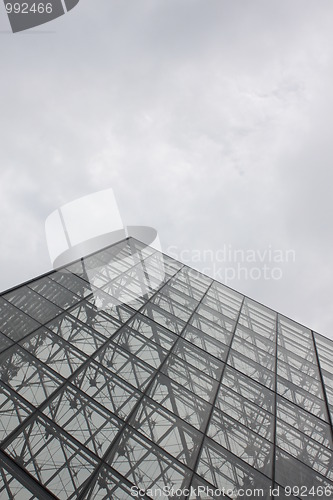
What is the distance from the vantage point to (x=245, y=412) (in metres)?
12.1

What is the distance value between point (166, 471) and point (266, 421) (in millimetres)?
4736

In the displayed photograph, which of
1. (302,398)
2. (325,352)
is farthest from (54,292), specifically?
(325,352)

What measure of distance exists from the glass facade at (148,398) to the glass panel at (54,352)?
5 centimetres

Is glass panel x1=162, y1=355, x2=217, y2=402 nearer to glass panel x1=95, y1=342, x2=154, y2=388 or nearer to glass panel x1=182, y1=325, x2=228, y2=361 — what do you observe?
glass panel x1=95, y1=342, x2=154, y2=388

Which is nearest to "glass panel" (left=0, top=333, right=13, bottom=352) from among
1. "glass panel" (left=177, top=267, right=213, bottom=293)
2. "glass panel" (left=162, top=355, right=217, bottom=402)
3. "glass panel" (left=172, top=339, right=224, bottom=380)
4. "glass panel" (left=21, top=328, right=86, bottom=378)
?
"glass panel" (left=21, top=328, right=86, bottom=378)

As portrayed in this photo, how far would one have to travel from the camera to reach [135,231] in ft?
86.3

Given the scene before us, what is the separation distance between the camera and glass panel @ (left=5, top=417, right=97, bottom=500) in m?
7.98

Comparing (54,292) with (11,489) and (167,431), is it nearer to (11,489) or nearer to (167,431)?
(167,431)

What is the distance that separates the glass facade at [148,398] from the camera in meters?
8.49

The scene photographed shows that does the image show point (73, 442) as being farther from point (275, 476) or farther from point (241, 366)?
point (241, 366)

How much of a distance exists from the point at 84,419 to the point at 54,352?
3184mm

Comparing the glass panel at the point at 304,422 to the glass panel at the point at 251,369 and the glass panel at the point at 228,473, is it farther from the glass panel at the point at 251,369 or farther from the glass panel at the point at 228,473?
the glass panel at the point at 228,473

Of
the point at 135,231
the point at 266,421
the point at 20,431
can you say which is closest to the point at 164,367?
the point at 266,421

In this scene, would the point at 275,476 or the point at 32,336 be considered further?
the point at 32,336
